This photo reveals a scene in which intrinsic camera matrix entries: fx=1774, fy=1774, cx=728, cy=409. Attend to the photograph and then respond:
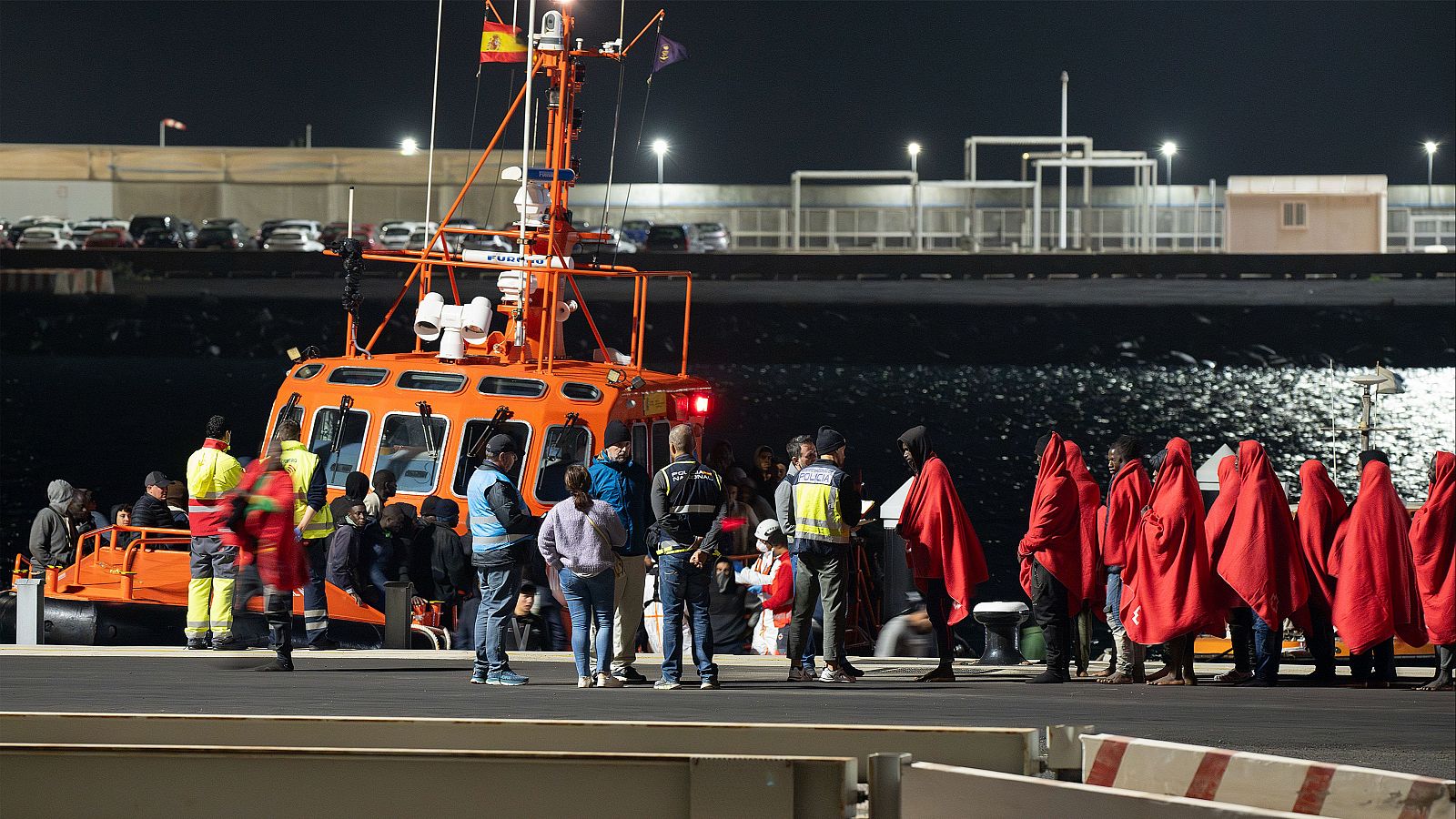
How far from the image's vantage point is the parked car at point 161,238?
74.4 metres

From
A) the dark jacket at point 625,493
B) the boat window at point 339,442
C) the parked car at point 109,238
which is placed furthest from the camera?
the parked car at point 109,238

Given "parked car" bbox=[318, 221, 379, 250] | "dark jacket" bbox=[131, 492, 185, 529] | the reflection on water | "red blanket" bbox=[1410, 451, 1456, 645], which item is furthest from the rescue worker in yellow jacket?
"parked car" bbox=[318, 221, 379, 250]

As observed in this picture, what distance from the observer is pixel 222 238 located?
2982 inches

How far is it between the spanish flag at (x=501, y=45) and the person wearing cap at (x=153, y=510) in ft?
16.1

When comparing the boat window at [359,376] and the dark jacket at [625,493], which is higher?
the boat window at [359,376]

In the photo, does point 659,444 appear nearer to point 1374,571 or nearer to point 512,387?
point 512,387

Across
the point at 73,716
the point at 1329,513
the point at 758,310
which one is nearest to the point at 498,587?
the point at 73,716

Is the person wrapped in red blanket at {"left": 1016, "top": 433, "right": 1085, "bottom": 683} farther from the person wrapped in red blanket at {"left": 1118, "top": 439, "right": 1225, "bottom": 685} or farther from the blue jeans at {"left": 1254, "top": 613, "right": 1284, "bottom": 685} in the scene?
the blue jeans at {"left": 1254, "top": 613, "right": 1284, "bottom": 685}

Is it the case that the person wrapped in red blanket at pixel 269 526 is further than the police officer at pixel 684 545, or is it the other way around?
the person wrapped in red blanket at pixel 269 526

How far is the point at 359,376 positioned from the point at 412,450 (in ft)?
2.74

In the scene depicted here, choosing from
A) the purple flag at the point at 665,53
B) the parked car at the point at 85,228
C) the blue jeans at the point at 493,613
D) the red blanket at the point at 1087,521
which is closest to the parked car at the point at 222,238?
the parked car at the point at 85,228

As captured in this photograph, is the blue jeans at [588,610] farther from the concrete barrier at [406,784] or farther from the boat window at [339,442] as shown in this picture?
the concrete barrier at [406,784]

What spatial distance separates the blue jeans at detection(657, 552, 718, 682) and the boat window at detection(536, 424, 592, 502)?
3182 millimetres

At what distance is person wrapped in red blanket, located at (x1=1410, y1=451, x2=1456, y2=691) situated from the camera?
10.6m
